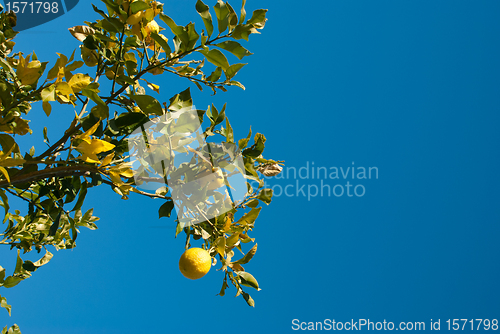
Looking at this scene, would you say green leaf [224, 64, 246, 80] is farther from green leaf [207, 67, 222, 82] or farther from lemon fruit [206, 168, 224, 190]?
lemon fruit [206, 168, 224, 190]

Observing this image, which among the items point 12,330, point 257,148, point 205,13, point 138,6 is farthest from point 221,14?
point 12,330

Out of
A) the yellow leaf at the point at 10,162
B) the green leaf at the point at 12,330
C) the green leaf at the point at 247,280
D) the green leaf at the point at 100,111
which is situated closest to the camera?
the yellow leaf at the point at 10,162

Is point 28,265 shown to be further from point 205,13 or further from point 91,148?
point 205,13

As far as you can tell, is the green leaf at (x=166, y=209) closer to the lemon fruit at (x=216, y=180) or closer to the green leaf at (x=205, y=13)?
the lemon fruit at (x=216, y=180)

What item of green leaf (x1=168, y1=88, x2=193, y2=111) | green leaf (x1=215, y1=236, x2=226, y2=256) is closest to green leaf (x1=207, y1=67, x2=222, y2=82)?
green leaf (x1=168, y1=88, x2=193, y2=111)

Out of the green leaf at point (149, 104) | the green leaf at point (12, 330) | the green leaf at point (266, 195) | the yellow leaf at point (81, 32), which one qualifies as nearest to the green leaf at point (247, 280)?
the green leaf at point (266, 195)

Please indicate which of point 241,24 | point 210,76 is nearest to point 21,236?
point 210,76
